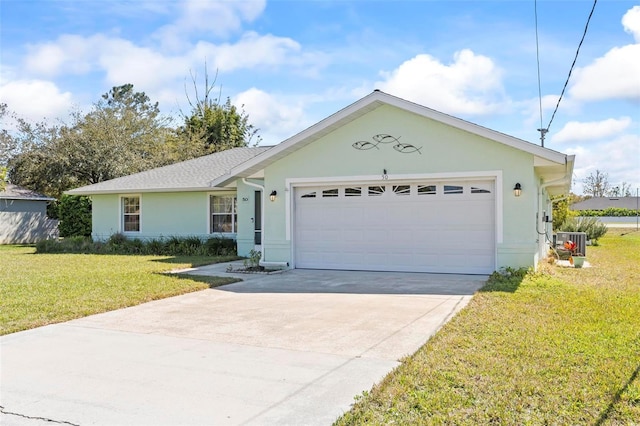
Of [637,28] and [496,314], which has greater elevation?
[637,28]

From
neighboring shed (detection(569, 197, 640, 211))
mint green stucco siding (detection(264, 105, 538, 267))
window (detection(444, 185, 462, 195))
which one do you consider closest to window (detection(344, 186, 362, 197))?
mint green stucco siding (detection(264, 105, 538, 267))

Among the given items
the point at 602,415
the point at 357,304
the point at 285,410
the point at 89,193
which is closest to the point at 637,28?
the point at 357,304

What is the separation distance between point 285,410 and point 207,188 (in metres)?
14.8

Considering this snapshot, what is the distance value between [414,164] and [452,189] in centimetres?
107

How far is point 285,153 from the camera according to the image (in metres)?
13.6

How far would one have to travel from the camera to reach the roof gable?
11166mm

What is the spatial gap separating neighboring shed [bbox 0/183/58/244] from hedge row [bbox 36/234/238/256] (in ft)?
25.6

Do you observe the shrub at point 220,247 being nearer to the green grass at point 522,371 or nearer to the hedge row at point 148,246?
the hedge row at point 148,246

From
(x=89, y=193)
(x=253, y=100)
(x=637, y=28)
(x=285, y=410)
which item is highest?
(x=253, y=100)

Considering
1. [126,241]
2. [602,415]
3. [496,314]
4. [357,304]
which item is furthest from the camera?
[126,241]

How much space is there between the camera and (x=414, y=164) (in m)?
12.4

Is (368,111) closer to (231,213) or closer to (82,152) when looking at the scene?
(231,213)

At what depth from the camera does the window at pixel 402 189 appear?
1277cm

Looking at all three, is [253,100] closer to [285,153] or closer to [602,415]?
[285,153]
